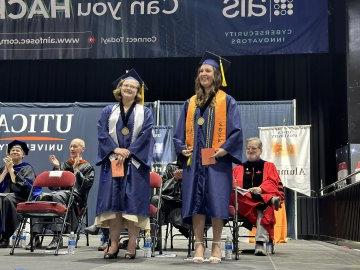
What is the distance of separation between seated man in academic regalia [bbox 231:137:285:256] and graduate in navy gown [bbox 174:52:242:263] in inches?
43.4

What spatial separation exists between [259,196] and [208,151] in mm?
1430

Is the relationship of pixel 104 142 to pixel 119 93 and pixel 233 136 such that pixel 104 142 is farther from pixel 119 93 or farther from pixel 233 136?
pixel 233 136

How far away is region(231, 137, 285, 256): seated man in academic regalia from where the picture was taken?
16.5 feet

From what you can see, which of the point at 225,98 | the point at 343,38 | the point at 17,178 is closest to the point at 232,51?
the point at 343,38

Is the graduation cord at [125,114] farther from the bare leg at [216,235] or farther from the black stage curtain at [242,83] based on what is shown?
the black stage curtain at [242,83]

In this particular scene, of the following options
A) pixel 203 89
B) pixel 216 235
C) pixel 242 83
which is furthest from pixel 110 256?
pixel 242 83

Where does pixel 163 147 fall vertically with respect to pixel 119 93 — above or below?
above

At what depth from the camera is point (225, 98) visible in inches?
156

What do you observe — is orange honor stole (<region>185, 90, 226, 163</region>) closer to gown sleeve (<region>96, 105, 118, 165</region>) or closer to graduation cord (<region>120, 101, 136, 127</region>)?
graduation cord (<region>120, 101, 136, 127</region>)

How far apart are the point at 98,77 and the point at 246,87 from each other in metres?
3.14

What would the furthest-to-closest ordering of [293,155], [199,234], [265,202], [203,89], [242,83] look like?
[242,83], [293,155], [265,202], [203,89], [199,234]

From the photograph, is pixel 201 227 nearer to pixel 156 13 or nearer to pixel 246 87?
pixel 156 13

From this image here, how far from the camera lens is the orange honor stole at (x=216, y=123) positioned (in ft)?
12.7

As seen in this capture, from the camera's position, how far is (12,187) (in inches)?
232
